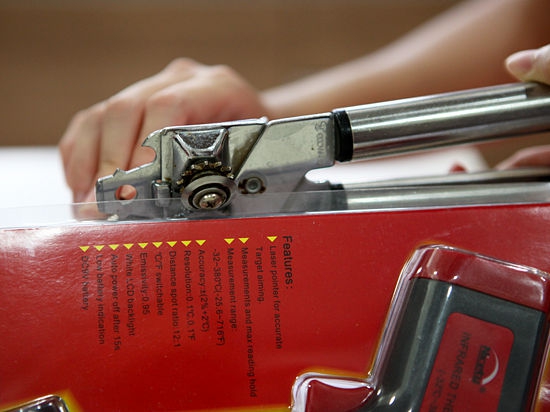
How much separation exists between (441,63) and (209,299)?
0.68 meters

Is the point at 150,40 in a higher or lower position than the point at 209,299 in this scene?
higher

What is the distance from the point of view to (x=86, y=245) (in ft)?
1.19

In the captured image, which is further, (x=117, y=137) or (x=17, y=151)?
(x=17, y=151)

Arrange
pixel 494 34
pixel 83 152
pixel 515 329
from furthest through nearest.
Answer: pixel 494 34 < pixel 83 152 < pixel 515 329

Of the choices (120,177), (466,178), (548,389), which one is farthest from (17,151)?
(548,389)

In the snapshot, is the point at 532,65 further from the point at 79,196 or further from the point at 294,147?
the point at 79,196

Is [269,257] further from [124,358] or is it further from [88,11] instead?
[88,11]

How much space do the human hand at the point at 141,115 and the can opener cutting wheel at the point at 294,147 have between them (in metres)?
0.08

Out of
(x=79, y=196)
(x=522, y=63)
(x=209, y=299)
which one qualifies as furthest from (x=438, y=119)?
(x=79, y=196)

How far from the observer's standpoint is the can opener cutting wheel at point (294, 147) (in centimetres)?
39

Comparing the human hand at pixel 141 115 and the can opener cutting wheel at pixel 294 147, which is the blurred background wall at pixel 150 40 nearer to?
the human hand at pixel 141 115

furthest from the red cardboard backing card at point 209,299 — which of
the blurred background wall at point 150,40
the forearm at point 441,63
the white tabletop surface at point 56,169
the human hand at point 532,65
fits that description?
the blurred background wall at point 150,40

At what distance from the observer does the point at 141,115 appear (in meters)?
0.54

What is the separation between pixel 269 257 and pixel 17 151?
77cm
